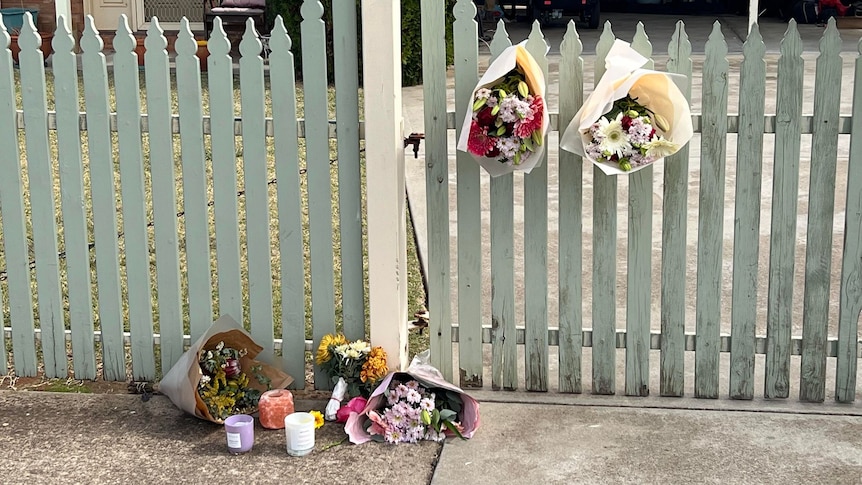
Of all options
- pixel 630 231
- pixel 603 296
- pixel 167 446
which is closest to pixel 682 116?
pixel 630 231

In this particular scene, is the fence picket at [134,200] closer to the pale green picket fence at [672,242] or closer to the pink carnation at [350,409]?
the pink carnation at [350,409]

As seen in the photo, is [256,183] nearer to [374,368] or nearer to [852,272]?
[374,368]

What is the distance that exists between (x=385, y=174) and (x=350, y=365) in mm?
722

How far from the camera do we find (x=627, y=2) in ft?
76.9

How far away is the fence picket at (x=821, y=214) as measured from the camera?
3877 millimetres

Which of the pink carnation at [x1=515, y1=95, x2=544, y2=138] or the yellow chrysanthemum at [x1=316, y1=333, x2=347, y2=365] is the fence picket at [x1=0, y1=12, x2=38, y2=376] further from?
the pink carnation at [x1=515, y1=95, x2=544, y2=138]

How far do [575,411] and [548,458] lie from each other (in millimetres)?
424

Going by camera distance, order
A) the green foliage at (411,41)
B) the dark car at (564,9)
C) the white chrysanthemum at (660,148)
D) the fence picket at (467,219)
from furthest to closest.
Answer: the dark car at (564,9) → the green foliage at (411,41) → the fence picket at (467,219) → the white chrysanthemum at (660,148)

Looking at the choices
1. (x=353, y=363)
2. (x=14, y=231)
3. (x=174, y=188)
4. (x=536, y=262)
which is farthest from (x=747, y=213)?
(x=14, y=231)

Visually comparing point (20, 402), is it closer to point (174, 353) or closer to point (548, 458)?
point (174, 353)

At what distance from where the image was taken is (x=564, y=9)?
18844mm

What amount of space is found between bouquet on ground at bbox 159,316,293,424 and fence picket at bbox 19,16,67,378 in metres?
0.53

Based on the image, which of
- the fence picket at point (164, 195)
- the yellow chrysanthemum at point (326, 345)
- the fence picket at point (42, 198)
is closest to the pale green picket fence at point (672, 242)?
the yellow chrysanthemum at point (326, 345)

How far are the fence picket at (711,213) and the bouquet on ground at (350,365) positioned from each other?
3.90 ft
